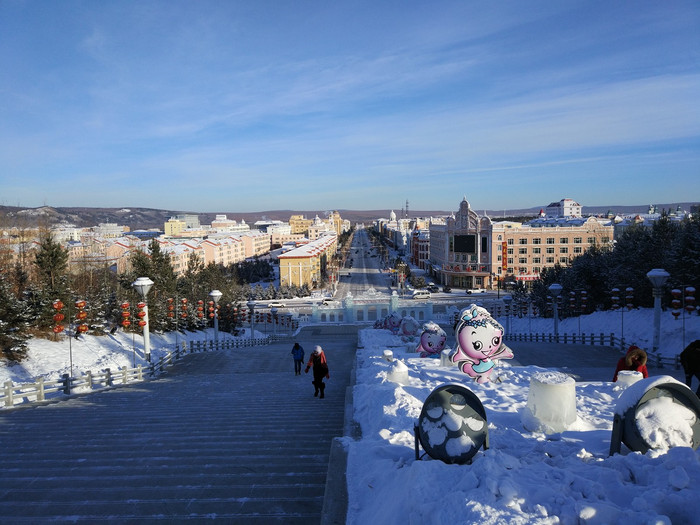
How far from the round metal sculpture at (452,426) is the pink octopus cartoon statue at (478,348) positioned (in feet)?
19.7

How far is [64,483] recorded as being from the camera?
5.49m

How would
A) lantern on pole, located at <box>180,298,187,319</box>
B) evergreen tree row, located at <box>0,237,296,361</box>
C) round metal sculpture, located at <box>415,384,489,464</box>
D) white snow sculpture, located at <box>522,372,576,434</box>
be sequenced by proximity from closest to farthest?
round metal sculpture, located at <box>415,384,489,464</box>
white snow sculpture, located at <box>522,372,576,434</box>
evergreen tree row, located at <box>0,237,296,361</box>
lantern on pole, located at <box>180,298,187,319</box>

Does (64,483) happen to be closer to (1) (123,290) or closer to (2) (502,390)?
(2) (502,390)

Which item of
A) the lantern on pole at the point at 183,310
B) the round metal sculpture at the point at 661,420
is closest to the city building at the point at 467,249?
the lantern on pole at the point at 183,310

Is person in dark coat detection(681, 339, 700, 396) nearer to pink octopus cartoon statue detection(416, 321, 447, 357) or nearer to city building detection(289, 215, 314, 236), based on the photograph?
pink octopus cartoon statue detection(416, 321, 447, 357)

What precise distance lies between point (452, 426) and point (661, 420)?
6.28 ft

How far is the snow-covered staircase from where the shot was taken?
482cm

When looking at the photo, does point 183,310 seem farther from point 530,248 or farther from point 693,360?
point 530,248

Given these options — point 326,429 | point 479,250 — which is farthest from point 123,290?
point 479,250

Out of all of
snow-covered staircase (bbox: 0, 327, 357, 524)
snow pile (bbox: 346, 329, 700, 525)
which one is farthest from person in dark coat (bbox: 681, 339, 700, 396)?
snow-covered staircase (bbox: 0, 327, 357, 524)

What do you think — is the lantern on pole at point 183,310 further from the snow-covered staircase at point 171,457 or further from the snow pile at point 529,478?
the snow pile at point 529,478

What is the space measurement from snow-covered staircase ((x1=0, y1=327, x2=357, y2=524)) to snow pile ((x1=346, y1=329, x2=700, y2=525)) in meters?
0.76

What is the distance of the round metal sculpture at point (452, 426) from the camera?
4512 mm

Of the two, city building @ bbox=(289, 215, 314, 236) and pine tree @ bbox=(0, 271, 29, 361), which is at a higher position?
city building @ bbox=(289, 215, 314, 236)
